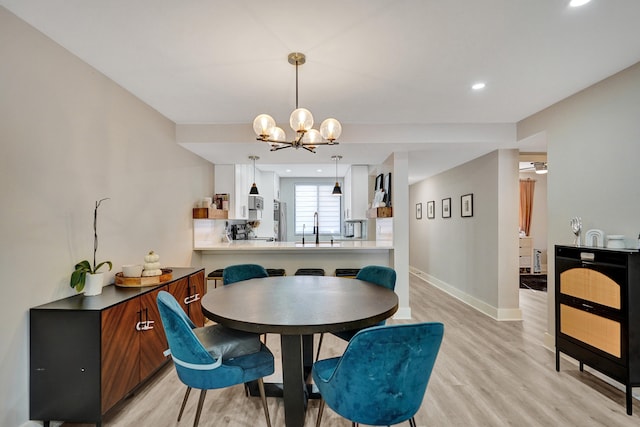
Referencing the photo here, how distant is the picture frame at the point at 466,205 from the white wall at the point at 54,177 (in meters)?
4.60

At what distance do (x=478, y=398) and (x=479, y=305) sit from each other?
8.66ft

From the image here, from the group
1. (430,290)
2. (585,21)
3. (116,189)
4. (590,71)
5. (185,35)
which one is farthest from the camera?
(430,290)

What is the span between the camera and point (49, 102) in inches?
84.0

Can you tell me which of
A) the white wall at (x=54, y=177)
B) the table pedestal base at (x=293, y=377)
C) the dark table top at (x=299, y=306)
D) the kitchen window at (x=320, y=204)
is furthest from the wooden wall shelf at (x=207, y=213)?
the kitchen window at (x=320, y=204)

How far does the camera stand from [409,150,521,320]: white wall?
4.27 m

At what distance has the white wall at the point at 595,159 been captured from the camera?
252 centimetres

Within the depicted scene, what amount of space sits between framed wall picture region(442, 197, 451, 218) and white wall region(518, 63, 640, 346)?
2.55 meters

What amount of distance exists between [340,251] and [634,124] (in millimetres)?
3393

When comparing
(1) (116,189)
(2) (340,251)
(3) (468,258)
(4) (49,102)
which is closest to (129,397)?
(1) (116,189)

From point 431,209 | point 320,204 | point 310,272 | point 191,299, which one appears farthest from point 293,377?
point 320,204

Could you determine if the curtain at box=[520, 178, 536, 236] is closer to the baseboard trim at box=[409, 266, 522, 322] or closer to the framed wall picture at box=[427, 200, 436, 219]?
the framed wall picture at box=[427, 200, 436, 219]

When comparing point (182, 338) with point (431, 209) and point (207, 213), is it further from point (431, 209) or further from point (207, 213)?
point (431, 209)

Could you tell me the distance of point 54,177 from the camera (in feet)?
7.10

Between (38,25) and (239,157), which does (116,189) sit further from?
(239,157)
